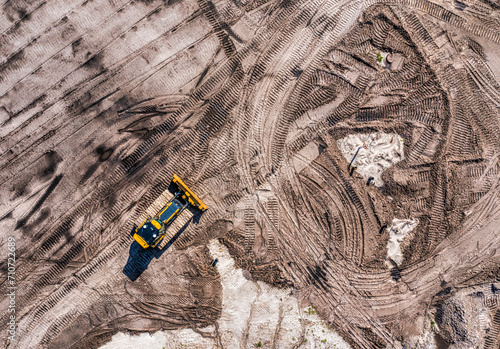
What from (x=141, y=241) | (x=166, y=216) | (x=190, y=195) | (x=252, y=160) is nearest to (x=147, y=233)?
(x=141, y=241)

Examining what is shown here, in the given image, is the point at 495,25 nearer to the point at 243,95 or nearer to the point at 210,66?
the point at 243,95

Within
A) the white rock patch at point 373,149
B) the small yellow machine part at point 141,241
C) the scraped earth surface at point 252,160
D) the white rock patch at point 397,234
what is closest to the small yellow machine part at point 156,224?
the small yellow machine part at point 141,241

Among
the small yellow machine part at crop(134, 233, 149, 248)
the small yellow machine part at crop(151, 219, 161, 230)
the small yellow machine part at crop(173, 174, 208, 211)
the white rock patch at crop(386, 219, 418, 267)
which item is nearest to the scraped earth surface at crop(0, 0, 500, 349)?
the white rock patch at crop(386, 219, 418, 267)

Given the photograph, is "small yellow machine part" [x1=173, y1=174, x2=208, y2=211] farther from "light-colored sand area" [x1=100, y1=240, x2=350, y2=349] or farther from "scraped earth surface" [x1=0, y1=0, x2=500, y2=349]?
"light-colored sand area" [x1=100, y1=240, x2=350, y2=349]

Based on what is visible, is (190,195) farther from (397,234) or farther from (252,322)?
(397,234)

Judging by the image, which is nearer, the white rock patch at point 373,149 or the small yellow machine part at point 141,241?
the small yellow machine part at point 141,241

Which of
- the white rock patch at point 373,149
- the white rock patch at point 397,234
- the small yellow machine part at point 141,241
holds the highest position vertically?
the small yellow machine part at point 141,241

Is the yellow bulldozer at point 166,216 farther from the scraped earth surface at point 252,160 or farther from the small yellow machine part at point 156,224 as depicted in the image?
the scraped earth surface at point 252,160
